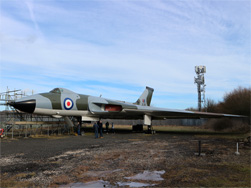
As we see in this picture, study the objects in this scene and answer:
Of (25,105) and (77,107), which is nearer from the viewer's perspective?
(25,105)

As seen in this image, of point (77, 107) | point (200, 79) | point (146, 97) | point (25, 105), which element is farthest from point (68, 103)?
point (200, 79)

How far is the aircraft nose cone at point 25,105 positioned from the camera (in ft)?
40.1

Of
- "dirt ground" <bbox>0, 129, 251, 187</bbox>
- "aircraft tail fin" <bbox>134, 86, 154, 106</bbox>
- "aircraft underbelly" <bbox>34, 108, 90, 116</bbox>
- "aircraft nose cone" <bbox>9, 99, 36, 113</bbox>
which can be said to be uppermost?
"aircraft tail fin" <bbox>134, 86, 154, 106</bbox>

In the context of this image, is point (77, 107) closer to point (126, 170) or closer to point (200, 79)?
point (126, 170)

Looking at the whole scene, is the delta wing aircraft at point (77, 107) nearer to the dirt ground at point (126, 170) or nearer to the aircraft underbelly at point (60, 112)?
the aircraft underbelly at point (60, 112)

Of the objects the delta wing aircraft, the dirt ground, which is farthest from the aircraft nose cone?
the dirt ground

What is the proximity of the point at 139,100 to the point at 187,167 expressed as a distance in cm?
1812

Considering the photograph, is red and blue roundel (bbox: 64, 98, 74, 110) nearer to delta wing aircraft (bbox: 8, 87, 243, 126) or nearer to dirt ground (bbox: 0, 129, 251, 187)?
delta wing aircraft (bbox: 8, 87, 243, 126)

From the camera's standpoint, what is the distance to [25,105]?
12.4 meters

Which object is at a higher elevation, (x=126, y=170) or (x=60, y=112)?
(x=60, y=112)

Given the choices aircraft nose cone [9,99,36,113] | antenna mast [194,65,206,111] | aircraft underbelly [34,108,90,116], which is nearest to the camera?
aircraft nose cone [9,99,36,113]

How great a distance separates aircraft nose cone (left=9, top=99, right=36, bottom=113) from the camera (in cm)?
1223

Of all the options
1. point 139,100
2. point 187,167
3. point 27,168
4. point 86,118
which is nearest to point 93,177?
point 27,168

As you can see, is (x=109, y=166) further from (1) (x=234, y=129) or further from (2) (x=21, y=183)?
(1) (x=234, y=129)
